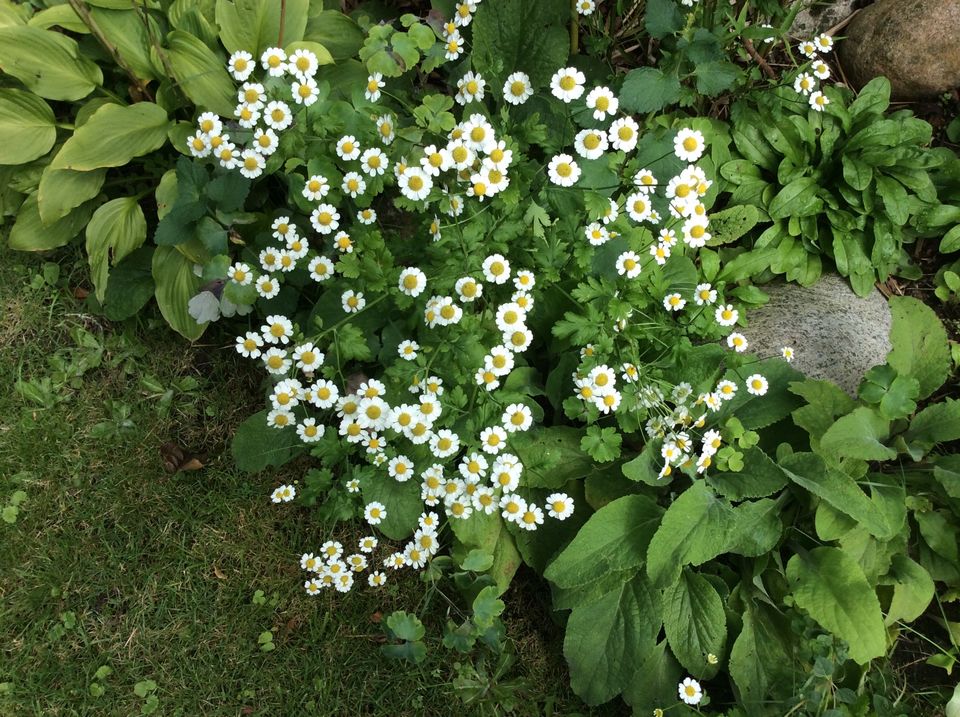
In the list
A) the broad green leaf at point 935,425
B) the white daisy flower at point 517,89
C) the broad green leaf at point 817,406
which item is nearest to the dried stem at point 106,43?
the white daisy flower at point 517,89

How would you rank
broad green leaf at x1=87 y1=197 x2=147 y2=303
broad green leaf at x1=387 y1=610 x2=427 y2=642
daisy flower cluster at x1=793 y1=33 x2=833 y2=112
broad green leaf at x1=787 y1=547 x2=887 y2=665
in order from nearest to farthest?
1. broad green leaf at x1=787 y1=547 x2=887 y2=665
2. broad green leaf at x1=387 y1=610 x2=427 y2=642
3. broad green leaf at x1=87 y1=197 x2=147 y2=303
4. daisy flower cluster at x1=793 y1=33 x2=833 y2=112

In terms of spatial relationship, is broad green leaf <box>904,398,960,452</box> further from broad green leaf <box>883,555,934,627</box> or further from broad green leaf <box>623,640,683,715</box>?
broad green leaf <box>623,640,683,715</box>

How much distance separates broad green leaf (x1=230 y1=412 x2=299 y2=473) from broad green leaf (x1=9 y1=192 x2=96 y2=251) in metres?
0.90

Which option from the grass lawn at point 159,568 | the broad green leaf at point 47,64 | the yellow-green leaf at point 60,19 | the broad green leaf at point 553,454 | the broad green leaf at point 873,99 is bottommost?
the grass lawn at point 159,568

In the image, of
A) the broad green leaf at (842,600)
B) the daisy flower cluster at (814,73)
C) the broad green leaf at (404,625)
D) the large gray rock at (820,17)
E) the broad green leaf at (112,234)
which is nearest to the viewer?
the broad green leaf at (842,600)

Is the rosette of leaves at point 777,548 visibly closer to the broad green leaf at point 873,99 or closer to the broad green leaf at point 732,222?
the broad green leaf at point 732,222

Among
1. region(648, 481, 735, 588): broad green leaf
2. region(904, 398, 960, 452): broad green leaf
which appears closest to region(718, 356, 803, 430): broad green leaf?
region(648, 481, 735, 588): broad green leaf

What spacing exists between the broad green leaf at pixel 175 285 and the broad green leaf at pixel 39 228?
32cm

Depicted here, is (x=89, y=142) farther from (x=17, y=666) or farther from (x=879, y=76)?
(x=879, y=76)

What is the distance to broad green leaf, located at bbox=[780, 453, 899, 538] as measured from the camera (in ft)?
6.98

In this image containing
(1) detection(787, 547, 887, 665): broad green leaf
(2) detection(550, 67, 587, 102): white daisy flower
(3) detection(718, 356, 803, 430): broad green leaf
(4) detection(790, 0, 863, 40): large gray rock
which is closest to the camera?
(2) detection(550, 67, 587, 102): white daisy flower

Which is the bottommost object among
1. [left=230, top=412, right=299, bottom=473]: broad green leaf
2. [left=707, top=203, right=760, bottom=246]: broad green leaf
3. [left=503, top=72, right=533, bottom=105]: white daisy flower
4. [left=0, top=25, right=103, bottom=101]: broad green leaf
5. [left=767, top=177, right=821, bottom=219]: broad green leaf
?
[left=230, top=412, right=299, bottom=473]: broad green leaf

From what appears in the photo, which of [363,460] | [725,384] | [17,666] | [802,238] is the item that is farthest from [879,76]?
[17,666]

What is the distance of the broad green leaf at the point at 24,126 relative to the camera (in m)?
2.34
